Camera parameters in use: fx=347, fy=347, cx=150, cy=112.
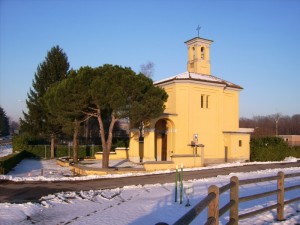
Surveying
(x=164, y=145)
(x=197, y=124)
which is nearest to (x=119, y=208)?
(x=197, y=124)

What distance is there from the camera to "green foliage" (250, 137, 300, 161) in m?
33.9

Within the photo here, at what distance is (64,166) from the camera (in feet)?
101

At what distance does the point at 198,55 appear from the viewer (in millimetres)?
35531

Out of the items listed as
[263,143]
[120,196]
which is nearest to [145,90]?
[120,196]

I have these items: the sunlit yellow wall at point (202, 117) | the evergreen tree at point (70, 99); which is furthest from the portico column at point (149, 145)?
the evergreen tree at point (70, 99)

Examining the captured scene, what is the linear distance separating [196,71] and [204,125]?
6314 millimetres

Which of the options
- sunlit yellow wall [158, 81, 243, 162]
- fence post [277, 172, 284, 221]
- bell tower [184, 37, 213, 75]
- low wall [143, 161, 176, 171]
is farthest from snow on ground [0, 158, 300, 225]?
bell tower [184, 37, 213, 75]

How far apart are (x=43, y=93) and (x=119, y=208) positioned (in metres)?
30.7

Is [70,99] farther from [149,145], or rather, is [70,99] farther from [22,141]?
[22,141]

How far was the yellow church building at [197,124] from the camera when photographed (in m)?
30.8

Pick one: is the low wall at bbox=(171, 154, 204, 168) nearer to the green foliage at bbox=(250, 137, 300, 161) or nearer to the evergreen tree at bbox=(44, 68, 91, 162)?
the evergreen tree at bbox=(44, 68, 91, 162)

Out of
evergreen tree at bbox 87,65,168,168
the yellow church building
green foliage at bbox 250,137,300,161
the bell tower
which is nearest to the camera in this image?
evergreen tree at bbox 87,65,168,168

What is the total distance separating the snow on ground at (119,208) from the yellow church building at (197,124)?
13960 mm

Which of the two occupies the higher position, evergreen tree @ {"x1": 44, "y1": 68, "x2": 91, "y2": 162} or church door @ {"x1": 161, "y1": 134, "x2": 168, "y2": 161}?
evergreen tree @ {"x1": 44, "y1": 68, "x2": 91, "y2": 162}
